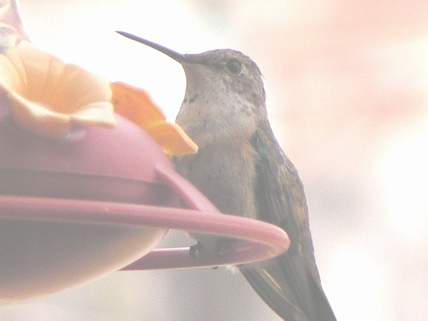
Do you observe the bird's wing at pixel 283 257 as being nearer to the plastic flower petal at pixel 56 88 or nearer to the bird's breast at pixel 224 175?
the bird's breast at pixel 224 175

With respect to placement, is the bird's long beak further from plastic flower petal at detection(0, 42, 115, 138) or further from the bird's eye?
plastic flower petal at detection(0, 42, 115, 138)

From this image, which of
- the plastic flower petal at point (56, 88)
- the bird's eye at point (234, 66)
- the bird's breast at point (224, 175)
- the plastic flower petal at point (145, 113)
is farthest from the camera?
the bird's eye at point (234, 66)

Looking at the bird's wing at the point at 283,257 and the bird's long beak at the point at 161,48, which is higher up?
the bird's long beak at the point at 161,48

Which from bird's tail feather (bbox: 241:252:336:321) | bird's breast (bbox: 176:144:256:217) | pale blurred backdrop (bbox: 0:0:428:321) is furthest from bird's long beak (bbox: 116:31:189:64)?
pale blurred backdrop (bbox: 0:0:428:321)

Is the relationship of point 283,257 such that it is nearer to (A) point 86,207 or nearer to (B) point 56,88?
(B) point 56,88

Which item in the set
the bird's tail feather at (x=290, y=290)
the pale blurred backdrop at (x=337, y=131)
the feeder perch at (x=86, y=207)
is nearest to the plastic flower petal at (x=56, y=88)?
the feeder perch at (x=86, y=207)

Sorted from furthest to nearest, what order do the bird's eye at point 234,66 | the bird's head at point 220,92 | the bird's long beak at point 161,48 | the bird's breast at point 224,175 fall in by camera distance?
the bird's eye at point 234,66 < the bird's head at point 220,92 < the bird's breast at point 224,175 < the bird's long beak at point 161,48

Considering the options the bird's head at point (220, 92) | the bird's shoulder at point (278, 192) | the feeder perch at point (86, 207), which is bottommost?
the feeder perch at point (86, 207)
